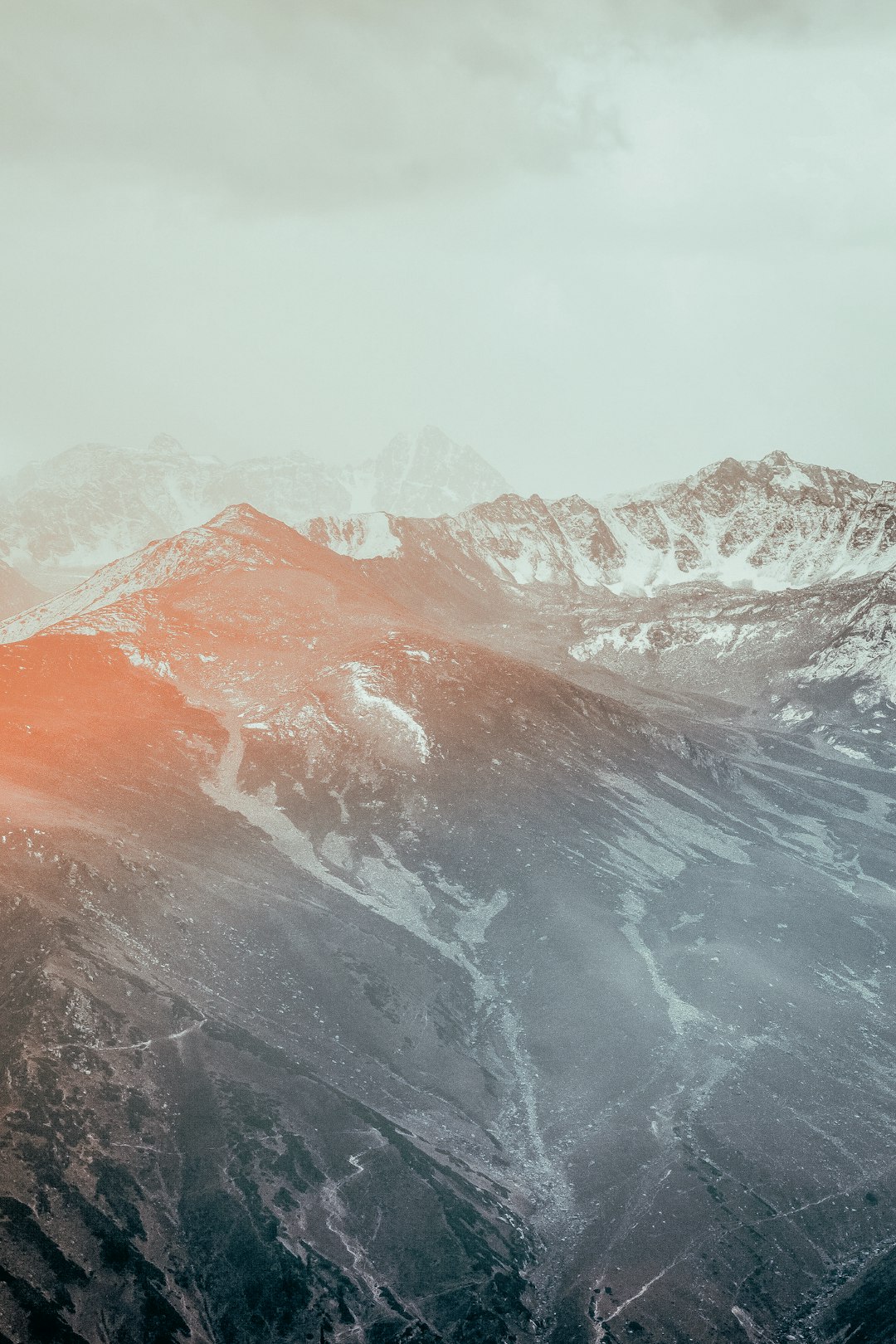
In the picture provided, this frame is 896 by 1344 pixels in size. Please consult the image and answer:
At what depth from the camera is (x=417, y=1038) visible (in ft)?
308

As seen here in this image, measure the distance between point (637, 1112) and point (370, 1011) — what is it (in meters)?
30.4

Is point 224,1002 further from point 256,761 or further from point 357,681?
point 357,681

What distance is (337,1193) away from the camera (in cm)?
7062

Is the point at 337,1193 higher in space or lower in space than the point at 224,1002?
lower

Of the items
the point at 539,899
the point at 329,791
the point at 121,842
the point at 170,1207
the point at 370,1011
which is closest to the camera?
the point at 170,1207

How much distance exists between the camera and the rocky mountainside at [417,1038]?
63.6 m

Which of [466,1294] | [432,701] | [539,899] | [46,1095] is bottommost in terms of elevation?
[466,1294]

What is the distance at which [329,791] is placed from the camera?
143 metres

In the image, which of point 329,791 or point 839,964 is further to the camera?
point 329,791

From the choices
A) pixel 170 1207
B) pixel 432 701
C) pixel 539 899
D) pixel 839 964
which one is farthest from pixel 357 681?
pixel 170 1207

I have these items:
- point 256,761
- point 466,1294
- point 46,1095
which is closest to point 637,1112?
point 466,1294

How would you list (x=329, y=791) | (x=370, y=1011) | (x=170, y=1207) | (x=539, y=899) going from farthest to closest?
(x=329, y=791) → (x=539, y=899) → (x=370, y=1011) → (x=170, y=1207)

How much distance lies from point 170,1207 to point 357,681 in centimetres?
11509

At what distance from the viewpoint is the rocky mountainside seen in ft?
209
